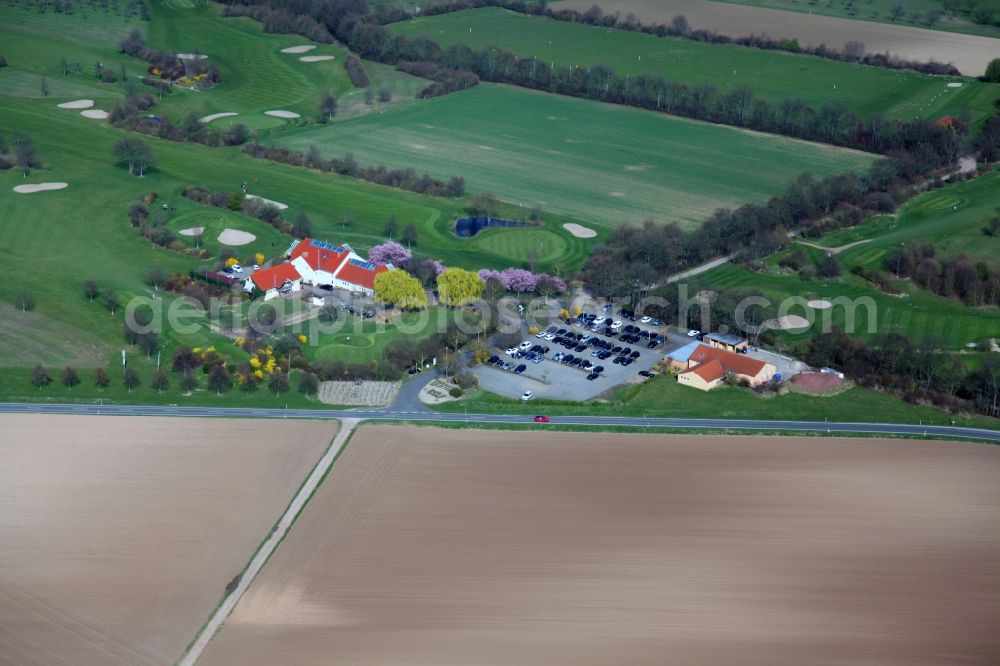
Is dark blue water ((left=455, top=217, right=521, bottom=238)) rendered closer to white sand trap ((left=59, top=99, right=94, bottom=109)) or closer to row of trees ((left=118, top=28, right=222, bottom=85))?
white sand trap ((left=59, top=99, right=94, bottom=109))

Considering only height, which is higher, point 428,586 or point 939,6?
point 939,6

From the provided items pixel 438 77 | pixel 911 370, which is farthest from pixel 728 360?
pixel 438 77

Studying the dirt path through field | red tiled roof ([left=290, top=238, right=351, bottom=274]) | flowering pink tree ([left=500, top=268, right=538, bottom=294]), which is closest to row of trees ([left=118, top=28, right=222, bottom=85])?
red tiled roof ([left=290, top=238, right=351, bottom=274])

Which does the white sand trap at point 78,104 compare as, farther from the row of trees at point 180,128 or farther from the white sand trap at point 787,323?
the white sand trap at point 787,323

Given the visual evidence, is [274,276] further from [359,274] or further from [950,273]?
[950,273]

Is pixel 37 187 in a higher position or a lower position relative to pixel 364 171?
higher

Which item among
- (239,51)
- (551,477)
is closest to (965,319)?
(551,477)

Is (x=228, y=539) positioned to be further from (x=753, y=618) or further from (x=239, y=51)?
(x=239, y=51)
